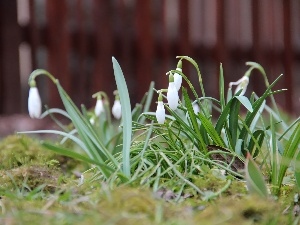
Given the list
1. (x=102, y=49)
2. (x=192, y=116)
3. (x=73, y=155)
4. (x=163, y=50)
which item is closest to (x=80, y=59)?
(x=102, y=49)

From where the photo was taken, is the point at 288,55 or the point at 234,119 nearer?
the point at 234,119

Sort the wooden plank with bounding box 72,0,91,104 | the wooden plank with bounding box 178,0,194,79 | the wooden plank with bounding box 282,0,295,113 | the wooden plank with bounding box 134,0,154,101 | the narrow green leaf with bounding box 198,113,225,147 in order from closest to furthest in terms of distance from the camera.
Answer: the narrow green leaf with bounding box 198,113,225,147
the wooden plank with bounding box 72,0,91,104
the wooden plank with bounding box 134,0,154,101
the wooden plank with bounding box 178,0,194,79
the wooden plank with bounding box 282,0,295,113

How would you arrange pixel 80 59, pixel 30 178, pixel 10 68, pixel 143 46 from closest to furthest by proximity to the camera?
1. pixel 30 178
2. pixel 10 68
3. pixel 80 59
4. pixel 143 46

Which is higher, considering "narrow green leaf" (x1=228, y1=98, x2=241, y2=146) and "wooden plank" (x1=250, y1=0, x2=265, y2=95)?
"narrow green leaf" (x1=228, y1=98, x2=241, y2=146)

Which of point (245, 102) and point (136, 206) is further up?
point (245, 102)

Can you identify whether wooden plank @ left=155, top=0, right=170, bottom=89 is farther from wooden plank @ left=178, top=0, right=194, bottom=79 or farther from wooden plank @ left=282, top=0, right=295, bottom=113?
wooden plank @ left=282, top=0, right=295, bottom=113

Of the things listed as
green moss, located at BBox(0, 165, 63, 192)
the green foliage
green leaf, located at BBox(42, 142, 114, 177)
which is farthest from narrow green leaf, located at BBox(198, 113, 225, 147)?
green moss, located at BBox(0, 165, 63, 192)

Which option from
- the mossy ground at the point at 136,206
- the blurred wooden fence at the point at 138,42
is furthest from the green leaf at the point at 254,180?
the blurred wooden fence at the point at 138,42

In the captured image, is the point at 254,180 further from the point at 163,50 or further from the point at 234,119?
the point at 163,50
